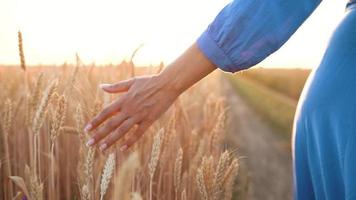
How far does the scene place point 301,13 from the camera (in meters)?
1.09

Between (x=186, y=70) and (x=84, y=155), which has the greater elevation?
(x=186, y=70)

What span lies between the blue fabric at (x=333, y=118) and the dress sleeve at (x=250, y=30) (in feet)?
0.31

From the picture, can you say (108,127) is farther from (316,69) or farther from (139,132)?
(316,69)

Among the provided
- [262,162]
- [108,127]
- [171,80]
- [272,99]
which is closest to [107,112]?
[108,127]

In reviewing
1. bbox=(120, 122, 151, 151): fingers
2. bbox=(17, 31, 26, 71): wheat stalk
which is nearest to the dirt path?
bbox=(120, 122, 151, 151): fingers

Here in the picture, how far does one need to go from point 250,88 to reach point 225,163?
31.4 ft

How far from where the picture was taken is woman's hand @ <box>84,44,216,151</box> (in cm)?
121

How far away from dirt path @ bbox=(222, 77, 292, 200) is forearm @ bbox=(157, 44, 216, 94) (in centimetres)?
75

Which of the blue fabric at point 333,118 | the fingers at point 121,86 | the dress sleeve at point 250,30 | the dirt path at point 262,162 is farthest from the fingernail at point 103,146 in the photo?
the dirt path at point 262,162

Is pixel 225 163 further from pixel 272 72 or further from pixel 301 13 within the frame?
pixel 272 72

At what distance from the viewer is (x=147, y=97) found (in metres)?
1.26

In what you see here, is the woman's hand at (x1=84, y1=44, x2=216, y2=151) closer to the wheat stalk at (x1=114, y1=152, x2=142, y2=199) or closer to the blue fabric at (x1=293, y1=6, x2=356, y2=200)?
the blue fabric at (x1=293, y1=6, x2=356, y2=200)

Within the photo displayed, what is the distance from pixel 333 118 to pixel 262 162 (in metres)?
2.84

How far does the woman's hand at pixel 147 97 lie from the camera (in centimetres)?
121
